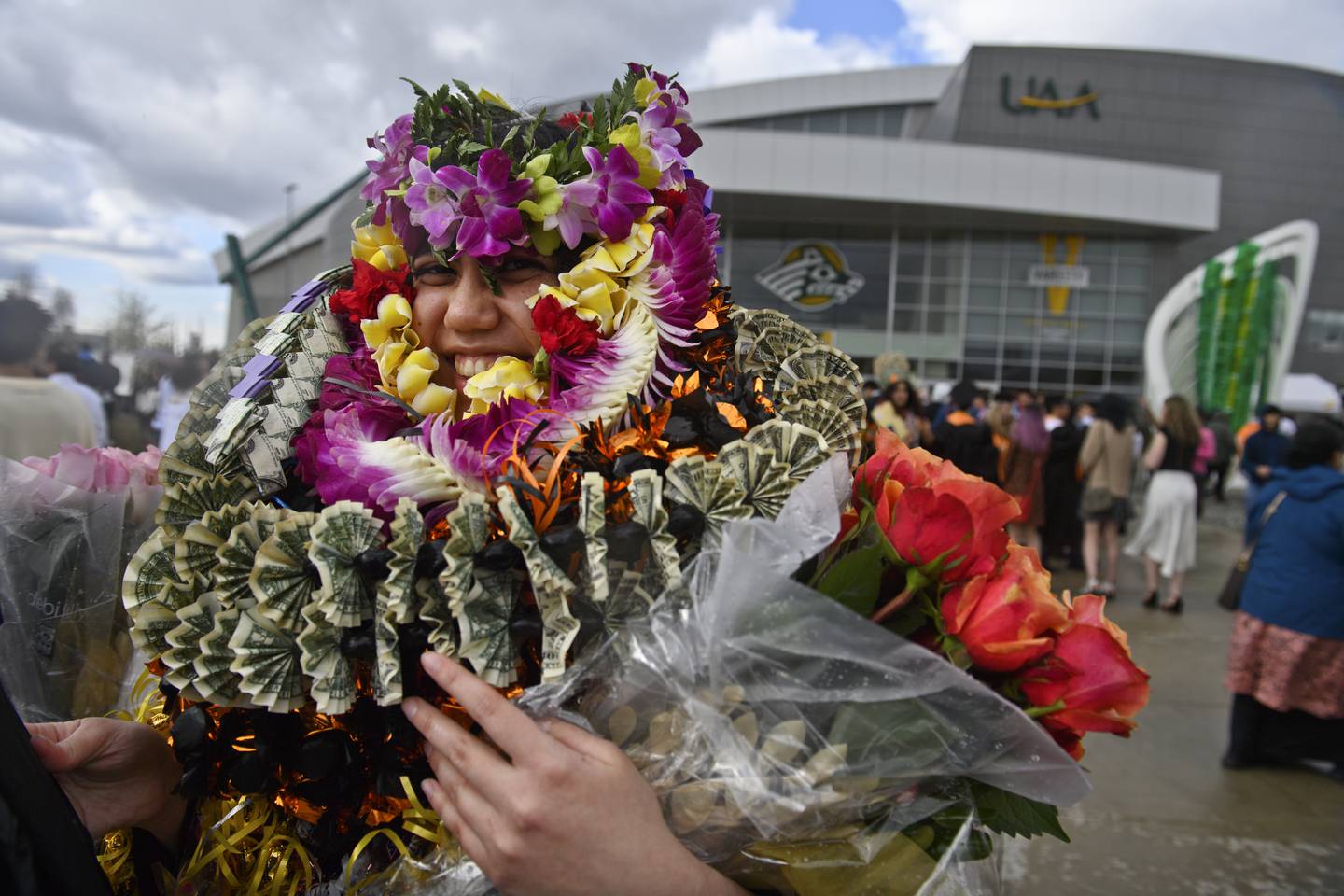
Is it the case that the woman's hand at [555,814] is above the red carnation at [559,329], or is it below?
below

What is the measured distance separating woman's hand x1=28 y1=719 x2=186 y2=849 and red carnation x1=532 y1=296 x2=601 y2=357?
854 millimetres

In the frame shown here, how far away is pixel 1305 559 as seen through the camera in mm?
3828

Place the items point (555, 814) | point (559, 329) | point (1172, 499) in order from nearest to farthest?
point (555, 814), point (559, 329), point (1172, 499)

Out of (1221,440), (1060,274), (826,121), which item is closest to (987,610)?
(1221,440)

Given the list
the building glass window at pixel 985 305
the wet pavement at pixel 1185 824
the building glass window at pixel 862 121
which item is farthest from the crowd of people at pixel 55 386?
the building glass window at pixel 862 121

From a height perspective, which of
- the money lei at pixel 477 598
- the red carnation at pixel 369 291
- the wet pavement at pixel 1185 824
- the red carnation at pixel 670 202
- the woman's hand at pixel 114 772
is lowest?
the wet pavement at pixel 1185 824

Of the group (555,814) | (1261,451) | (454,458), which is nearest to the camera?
(555,814)

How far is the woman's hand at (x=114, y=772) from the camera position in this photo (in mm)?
1137

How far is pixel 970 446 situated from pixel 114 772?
21.9 ft

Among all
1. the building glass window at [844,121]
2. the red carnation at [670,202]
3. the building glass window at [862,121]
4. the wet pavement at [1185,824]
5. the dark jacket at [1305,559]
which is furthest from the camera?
the building glass window at [862,121]

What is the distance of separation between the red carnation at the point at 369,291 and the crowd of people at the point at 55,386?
77 centimetres

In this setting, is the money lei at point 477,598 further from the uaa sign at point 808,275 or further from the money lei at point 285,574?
the uaa sign at point 808,275

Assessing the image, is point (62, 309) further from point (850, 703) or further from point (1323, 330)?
point (1323, 330)

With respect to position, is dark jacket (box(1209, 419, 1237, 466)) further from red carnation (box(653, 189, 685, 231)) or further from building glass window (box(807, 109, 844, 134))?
building glass window (box(807, 109, 844, 134))
